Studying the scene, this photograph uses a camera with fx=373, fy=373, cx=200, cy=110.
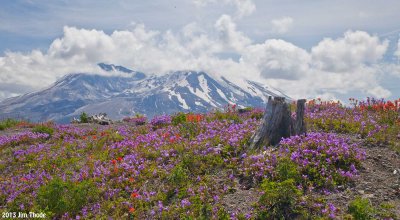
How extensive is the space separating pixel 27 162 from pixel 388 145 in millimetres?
13575

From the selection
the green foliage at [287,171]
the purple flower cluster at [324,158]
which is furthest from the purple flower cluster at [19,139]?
the green foliage at [287,171]

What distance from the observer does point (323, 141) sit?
10891 millimetres

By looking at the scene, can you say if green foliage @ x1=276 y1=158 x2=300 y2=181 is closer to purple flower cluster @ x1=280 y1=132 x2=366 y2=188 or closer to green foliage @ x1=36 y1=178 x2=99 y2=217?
purple flower cluster @ x1=280 y1=132 x2=366 y2=188

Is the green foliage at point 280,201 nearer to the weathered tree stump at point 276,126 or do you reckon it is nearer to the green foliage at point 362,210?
the green foliage at point 362,210

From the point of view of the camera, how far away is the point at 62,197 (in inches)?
393

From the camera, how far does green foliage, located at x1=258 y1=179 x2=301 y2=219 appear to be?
812cm

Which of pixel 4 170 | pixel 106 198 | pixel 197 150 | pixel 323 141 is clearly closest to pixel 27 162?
pixel 4 170

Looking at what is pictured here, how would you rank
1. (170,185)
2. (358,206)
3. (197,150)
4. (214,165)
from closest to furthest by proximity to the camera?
(358,206) < (170,185) < (214,165) < (197,150)

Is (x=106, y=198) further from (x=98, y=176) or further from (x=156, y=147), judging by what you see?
(x=156, y=147)

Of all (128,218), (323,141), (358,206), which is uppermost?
(323,141)

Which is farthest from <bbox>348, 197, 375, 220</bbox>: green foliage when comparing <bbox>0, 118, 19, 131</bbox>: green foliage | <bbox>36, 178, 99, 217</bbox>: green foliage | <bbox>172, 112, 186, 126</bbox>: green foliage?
<bbox>0, 118, 19, 131</bbox>: green foliage

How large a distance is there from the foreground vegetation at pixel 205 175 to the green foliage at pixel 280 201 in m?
0.02

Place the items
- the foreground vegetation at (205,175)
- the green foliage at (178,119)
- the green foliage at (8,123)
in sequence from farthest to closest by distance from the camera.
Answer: the green foliage at (8,123) < the green foliage at (178,119) < the foreground vegetation at (205,175)

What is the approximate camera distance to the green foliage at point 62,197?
9.88 meters
